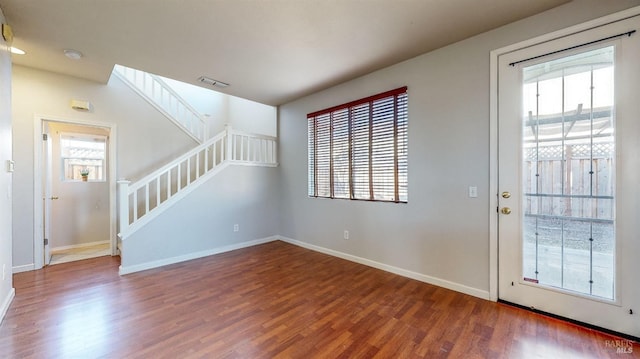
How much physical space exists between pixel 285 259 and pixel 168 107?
375 cm

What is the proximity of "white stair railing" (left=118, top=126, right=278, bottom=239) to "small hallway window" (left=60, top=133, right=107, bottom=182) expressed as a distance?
Result: 117 cm

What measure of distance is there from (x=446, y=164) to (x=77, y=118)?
5.29 metres

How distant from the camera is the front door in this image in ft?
6.37

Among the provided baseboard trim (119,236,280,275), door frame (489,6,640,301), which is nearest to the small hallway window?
baseboard trim (119,236,280,275)

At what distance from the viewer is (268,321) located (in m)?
2.17

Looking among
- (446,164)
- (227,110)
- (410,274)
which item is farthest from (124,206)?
(446,164)

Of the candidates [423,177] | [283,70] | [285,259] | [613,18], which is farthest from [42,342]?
[613,18]

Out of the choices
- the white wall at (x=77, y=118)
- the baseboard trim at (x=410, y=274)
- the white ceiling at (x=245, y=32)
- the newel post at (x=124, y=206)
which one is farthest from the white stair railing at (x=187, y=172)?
the baseboard trim at (x=410, y=274)

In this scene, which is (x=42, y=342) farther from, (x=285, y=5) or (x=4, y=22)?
(x=285, y=5)

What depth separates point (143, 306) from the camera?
2420 millimetres

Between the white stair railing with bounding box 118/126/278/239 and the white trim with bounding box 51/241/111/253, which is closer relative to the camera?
the white stair railing with bounding box 118/126/278/239

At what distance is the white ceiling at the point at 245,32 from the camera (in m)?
2.15

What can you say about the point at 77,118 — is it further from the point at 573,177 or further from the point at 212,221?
the point at 573,177

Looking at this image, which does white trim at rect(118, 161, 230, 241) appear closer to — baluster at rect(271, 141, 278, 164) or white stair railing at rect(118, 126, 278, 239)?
white stair railing at rect(118, 126, 278, 239)
